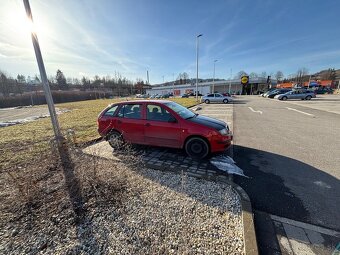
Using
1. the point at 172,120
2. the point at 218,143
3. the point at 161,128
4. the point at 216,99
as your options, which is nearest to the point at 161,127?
the point at 161,128

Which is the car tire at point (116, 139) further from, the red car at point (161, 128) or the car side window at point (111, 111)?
the car side window at point (111, 111)

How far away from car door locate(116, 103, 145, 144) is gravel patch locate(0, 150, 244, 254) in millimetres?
1563

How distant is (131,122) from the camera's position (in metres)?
4.95

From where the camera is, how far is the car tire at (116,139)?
5.22 metres

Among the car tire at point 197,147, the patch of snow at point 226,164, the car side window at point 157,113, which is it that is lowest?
the patch of snow at point 226,164

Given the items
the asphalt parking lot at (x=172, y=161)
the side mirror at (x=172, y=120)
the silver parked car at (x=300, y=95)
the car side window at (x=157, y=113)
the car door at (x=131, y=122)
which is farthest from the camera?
the silver parked car at (x=300, y=95)

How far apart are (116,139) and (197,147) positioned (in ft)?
8.59

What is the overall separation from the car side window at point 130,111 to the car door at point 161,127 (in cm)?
31

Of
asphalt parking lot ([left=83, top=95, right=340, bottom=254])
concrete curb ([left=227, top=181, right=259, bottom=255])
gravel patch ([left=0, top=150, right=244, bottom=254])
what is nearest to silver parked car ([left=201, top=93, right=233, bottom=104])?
asphalt parking lot ([left=83, top=95, right=340, bottom=254])

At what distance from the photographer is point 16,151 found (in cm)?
540

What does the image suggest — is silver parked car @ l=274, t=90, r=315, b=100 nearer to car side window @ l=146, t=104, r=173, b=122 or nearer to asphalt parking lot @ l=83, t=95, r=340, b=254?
asphalt parking lot @ l=83, t=95, r=340, b=254

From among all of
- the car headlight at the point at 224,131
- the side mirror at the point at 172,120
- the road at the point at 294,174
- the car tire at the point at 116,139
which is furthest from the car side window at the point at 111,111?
the road at the point at 294,174

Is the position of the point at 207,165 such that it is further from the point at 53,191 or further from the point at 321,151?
the point at 321,151

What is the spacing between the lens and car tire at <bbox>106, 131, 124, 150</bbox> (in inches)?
206
